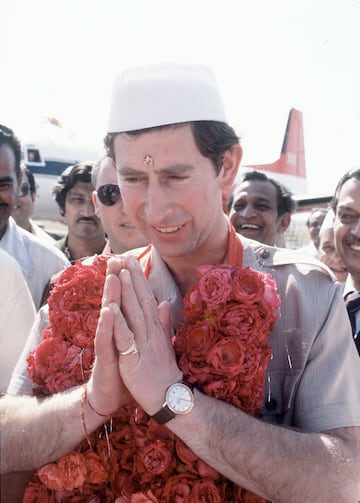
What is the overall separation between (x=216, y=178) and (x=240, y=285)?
1.80 feet

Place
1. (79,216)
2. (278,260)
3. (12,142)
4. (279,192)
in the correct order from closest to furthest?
(278,260)
(12,142)
(279,192)
(79,216)

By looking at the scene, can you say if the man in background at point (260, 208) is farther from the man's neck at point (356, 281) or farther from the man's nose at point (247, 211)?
the man's neck at point (356, 281)

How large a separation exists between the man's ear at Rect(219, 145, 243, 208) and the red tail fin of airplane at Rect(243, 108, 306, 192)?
34.4 metres

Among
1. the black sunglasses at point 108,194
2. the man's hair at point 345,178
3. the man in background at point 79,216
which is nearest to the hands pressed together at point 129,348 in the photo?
the black sunglasses at point 108,194

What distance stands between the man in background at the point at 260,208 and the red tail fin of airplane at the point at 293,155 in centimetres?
3119

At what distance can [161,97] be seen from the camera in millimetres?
2357

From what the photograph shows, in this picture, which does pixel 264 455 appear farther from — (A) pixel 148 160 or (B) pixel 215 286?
(A) pixel 148 160

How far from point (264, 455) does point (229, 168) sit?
1250 millimetres

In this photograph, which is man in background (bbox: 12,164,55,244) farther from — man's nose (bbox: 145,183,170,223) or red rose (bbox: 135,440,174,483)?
red rose (bbox: 135,440,174,483)

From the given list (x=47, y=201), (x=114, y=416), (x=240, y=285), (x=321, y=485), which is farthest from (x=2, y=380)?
(x=47, y=201)

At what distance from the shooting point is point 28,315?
8.93 ft

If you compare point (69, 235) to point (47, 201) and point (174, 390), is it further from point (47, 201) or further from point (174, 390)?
point (47, 201)

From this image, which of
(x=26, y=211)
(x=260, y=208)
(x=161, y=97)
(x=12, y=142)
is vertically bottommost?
(x=26, y=211)

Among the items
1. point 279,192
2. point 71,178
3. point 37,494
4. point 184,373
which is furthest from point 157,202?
point 71,178
